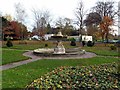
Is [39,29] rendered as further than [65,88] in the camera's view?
Yes

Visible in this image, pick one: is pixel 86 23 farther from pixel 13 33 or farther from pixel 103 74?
pixel 103 74

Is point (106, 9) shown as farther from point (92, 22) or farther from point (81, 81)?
point (81, 81)

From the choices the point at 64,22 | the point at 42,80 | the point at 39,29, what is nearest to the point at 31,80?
the point at 42,80

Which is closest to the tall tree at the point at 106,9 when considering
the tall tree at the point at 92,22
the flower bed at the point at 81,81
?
the tall tree at the point at 92,22

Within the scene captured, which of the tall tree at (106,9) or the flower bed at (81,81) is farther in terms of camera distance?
the tall tree at (106,9)

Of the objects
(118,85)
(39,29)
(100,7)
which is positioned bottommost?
(118,85)

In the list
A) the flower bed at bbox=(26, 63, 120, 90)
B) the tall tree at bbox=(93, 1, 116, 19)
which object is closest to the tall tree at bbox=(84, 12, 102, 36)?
the tall tree at bbox=(93, 1, 116, 19)

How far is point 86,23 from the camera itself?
2099 inches

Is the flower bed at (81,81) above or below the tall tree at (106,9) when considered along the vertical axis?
below

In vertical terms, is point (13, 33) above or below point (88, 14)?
below

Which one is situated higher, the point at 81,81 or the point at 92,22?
the point at 92,22

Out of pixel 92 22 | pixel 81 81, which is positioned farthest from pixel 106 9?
pixel 81 81

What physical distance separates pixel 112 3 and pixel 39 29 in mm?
19705

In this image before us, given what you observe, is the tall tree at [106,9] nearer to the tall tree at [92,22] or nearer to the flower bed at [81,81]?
the tall tree at [92,22]
